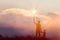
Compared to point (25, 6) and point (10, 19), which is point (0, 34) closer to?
point (10, 19)

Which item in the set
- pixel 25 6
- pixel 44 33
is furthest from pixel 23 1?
pixel 44 33

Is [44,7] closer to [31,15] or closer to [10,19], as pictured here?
[31,15]

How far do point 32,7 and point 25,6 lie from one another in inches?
2.9

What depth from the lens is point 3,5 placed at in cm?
118

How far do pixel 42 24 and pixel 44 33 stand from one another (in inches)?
3.8

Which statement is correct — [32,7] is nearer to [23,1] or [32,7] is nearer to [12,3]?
[23,1]

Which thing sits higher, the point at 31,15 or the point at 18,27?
the point at 31,15

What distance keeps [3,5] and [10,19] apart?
0.54 ft

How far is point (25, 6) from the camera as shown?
1.18 metres

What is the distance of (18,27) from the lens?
117 centimetres

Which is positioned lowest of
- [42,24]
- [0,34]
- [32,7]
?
[0,34]

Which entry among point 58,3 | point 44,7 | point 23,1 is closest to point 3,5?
point 23,1

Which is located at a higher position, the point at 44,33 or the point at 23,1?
the point at 23,1

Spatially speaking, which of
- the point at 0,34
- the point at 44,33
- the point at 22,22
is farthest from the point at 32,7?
the point at 0,34
